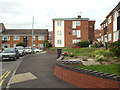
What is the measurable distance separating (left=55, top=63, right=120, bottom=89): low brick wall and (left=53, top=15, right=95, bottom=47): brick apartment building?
36463mm

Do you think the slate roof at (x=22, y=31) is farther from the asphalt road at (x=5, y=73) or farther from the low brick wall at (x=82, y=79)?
the low brick wall at (x=82, y=79)

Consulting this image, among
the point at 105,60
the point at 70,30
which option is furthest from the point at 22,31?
the point at 105,60

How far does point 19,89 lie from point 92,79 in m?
2.97

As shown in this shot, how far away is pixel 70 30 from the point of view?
45.4 meters

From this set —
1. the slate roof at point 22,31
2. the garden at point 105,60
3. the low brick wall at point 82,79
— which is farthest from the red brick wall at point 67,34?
the low brick wall at point 82,79

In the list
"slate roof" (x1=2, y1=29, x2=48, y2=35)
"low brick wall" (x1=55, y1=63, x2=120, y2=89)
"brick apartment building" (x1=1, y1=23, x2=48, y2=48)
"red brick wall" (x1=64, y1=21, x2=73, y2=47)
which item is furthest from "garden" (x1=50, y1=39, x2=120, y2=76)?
"slate roof" (x1=2, y1=29, x2=48, y2=35)

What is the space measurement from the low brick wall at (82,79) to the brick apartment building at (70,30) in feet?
120

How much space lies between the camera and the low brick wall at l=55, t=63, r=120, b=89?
5.61 meters

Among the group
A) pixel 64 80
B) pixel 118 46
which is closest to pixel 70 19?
pixel 118 46

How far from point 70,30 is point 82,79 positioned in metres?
38.9

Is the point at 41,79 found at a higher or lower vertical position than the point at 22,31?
lower

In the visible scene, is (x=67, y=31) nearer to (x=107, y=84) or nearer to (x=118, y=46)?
(x=118, y=46)

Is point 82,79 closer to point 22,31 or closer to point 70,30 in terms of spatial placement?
point 70,30

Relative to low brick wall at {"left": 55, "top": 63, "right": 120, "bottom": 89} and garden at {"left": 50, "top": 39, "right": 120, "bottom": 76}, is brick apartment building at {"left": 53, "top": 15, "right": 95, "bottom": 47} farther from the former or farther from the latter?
low brick wall at {"left": 55, "top": 63, "right": 120, "bottom": 89}
